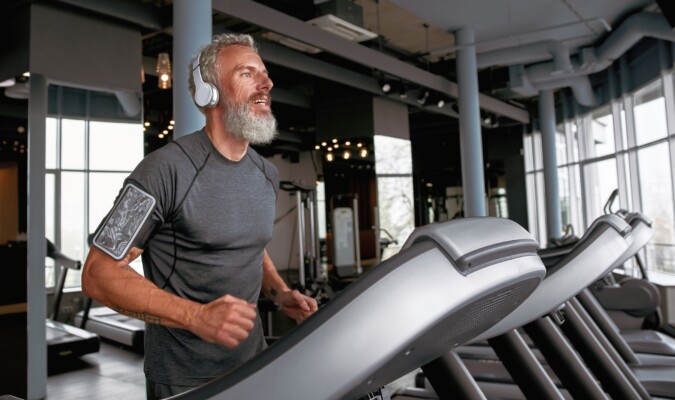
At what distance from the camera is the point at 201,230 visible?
48.9 inches

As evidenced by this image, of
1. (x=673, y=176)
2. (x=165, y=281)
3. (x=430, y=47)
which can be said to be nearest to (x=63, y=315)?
(x=165, y=281)

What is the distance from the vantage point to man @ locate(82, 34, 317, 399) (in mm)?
→ 1043

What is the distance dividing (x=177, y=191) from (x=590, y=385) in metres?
1.40

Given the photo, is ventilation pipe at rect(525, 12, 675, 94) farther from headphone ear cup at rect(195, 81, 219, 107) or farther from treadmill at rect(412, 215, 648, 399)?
headphone ear cup at rect(195, 81, 219, 107)

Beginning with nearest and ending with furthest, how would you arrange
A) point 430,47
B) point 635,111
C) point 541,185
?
point 635,111, point 430,47, point 541,185

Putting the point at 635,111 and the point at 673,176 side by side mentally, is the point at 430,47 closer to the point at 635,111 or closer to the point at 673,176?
the point at 635,111

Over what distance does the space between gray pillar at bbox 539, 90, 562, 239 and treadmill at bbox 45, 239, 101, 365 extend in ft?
26.8

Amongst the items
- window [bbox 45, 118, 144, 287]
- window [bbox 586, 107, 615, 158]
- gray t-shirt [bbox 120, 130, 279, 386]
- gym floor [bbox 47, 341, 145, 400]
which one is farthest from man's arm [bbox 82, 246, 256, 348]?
window [bbox 586, 107, 615, 158]

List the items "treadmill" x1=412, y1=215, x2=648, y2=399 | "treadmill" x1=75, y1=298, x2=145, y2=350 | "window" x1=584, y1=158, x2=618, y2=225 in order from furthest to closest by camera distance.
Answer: "window" x1=584, y1=158, x2=618, y2=225, "treadmill" x1=75, y1=298, x2=145, y2=350, "treadmill" x1=412, y1=215, x2=648, y2=399

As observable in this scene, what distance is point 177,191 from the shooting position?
121cm

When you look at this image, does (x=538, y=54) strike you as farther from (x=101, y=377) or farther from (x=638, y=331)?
(x=101, y=377)

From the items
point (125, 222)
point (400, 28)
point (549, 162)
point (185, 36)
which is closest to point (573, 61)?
point (549, 162)

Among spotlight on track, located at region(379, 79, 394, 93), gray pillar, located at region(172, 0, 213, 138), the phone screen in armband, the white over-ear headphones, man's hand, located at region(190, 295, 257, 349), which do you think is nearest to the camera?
man's hand, located at region(190, 295, 257, 349)

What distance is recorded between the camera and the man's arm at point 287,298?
1.25 metres
